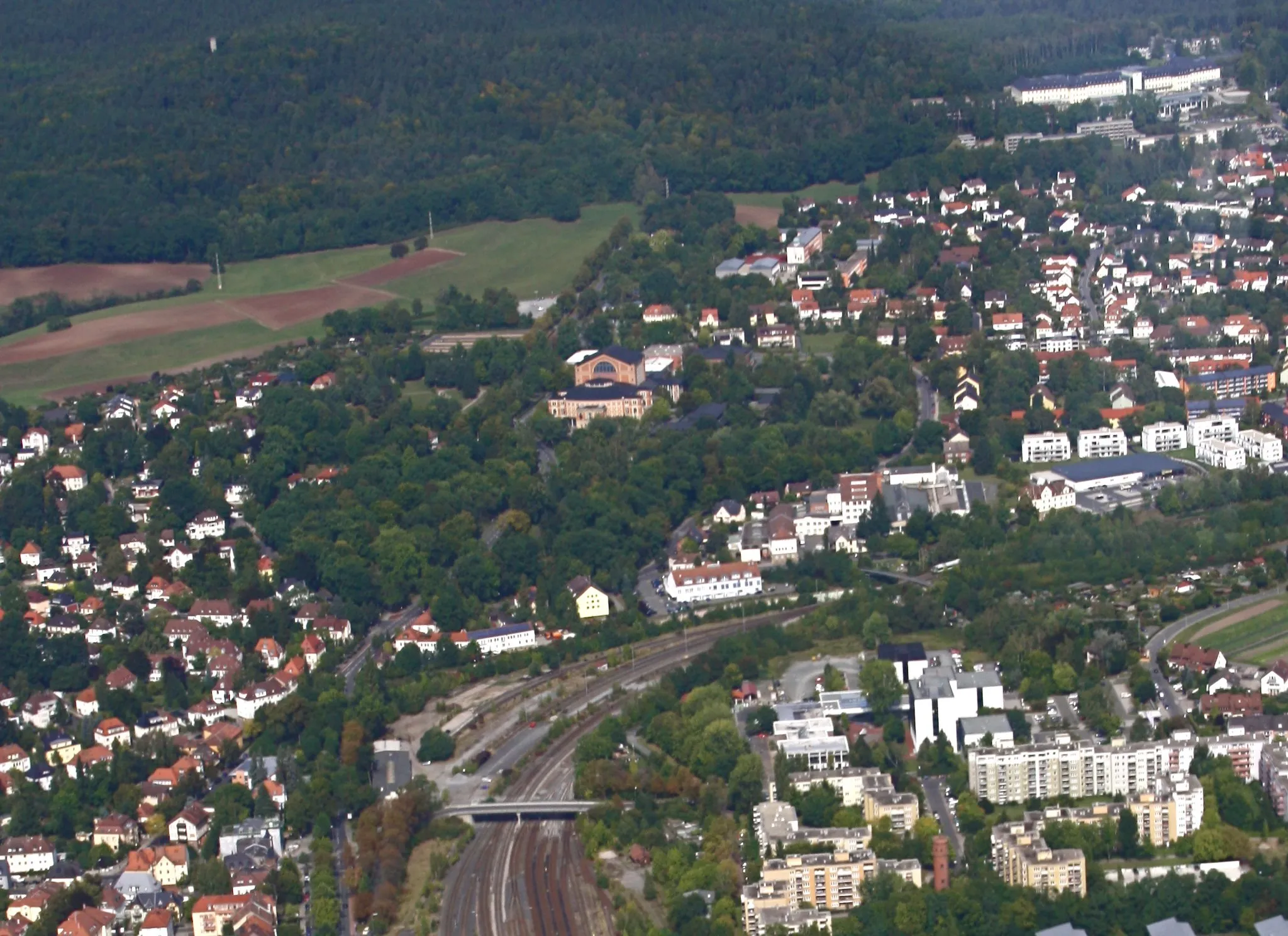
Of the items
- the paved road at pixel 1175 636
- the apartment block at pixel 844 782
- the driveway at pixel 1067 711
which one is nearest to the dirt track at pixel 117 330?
the paved road at pixel 1175 636

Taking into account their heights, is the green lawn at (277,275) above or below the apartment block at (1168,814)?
above

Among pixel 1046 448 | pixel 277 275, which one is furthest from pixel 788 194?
pixel 1046 448

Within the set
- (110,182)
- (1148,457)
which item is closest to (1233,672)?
(1148,457)

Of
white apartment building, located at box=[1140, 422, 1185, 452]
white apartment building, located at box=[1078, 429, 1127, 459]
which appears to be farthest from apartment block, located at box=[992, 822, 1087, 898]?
white apartment building, located at box=[1140, 422, 1185, 452]

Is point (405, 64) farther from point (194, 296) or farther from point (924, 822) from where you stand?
point (924, 822)

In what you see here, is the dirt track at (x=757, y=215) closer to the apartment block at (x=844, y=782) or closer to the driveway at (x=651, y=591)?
the driveway at (x=651, y=591)

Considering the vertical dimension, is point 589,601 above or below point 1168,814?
below

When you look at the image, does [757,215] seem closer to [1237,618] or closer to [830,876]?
[1237,618]
